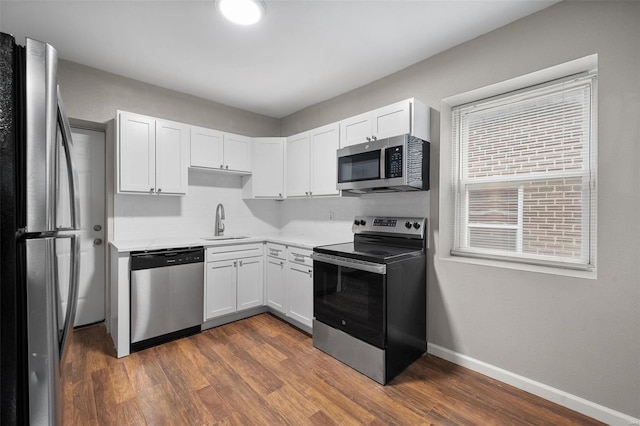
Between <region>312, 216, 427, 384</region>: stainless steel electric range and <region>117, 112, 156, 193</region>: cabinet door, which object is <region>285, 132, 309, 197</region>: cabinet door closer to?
<region>312, 216, 427, 384</region>: stainless steel electric range

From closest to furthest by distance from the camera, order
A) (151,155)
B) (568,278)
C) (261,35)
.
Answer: (568,278)
(261,35)
(151,155)

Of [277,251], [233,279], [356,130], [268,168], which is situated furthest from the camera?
[268,168]

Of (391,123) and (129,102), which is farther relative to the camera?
(129,102)

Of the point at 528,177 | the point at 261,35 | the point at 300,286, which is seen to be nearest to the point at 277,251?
the point at 300,286

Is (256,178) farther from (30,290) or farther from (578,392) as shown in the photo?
(578,392)

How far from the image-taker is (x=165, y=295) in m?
2.72

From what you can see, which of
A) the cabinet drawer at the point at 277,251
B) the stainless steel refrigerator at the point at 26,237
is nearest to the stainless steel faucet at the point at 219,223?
the cabinet drawer at the point at 277,251

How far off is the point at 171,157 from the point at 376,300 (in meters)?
2.46

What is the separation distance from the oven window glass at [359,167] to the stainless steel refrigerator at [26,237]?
2.08m

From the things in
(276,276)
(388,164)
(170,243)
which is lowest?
(276,276)

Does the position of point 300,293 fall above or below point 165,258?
below

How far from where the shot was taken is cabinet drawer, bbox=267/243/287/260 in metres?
3.18

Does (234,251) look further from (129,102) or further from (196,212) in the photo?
(129,102)

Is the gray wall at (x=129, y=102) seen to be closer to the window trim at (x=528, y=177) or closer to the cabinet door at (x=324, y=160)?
the cabinet door at (x=324, y=160)
